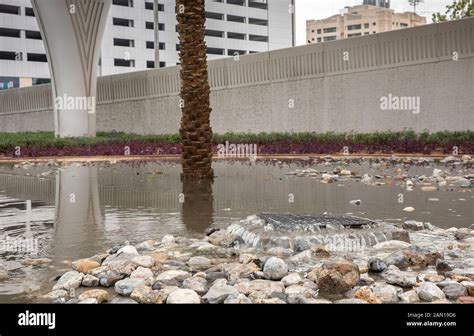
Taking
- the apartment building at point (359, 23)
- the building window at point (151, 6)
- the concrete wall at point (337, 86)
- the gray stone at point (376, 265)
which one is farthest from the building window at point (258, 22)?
the gray stone at point (376, 265)

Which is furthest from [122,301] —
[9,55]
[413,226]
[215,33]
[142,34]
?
[215,33]

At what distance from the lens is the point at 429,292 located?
159 inches

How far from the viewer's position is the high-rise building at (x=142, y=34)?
67.1 meters

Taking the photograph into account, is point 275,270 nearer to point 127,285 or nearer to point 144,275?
point 144,275

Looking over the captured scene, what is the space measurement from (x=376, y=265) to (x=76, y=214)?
495 centimetres

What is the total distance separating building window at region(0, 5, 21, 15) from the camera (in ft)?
221

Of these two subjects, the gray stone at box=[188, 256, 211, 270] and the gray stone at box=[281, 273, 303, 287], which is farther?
the gray stone at box=[188, 256, 211, 270]

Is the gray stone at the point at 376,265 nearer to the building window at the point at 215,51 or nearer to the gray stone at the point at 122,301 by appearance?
the gray stone at the point at 122,301

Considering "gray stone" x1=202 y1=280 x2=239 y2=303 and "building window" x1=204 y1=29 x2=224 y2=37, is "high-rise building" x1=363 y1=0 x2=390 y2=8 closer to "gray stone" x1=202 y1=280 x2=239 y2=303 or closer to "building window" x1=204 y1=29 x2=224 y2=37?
"building window" x1=204 y1=29 x2=224 y2=37

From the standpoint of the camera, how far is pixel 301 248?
5.67 meters

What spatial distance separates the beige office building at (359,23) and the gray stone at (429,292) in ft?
382

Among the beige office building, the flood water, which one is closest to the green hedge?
the flood water

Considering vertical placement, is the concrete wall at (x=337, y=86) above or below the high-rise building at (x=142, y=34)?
below

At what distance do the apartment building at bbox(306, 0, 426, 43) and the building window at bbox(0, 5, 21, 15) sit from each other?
6414cm
